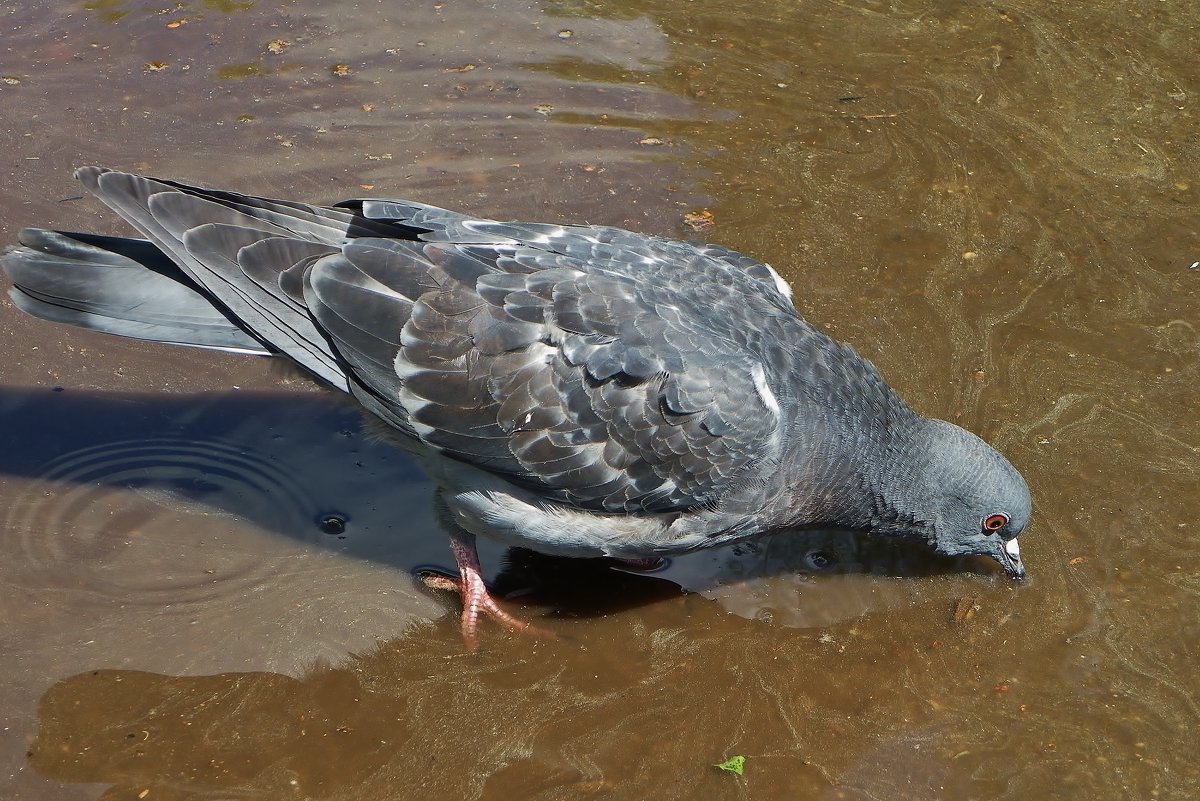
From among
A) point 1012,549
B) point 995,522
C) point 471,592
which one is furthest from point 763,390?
point 471,592

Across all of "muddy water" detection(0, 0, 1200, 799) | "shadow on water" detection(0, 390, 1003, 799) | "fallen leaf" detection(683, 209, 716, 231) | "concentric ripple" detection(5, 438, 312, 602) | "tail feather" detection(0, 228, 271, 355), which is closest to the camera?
"shadow on water" detection(0, 390, 1003, 799)

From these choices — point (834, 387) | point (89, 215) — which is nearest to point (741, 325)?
point (834, 387)

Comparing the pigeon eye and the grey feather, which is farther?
the pigeon eye

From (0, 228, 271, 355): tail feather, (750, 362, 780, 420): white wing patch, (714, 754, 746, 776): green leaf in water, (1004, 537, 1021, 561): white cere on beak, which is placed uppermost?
(0, 228, 271, 355): tail feather

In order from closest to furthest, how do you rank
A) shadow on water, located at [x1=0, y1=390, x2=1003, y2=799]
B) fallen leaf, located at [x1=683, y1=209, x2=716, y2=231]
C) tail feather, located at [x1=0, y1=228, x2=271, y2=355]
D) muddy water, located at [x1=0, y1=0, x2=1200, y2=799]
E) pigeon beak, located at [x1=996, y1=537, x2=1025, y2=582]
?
shadow on water, located at [x1=0, y1=390, x2=1003, y2=799] → muddy water, located at [x1=0, y1=0, x2=1200, y2=799] → tail feather, located at [x1=0, y1=228, x2=271, y2=355] → pigeon beak, located at [x1=996, y1=537, x2=1025, y2=582] → fallen leaf, located at [x1=683, y1=209, x2=716, y2=231]

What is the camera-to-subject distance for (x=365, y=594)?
5.01 m

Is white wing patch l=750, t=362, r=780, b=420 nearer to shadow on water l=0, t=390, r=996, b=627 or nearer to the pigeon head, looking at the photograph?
the pigeon head

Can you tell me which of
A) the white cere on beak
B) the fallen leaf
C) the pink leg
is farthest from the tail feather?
the white cere on beak

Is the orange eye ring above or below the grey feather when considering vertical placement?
below

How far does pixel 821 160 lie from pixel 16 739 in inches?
222

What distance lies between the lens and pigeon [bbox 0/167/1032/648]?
4699 mm

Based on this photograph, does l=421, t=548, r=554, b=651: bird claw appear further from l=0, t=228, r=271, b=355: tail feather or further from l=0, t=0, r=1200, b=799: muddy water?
l=0, t=228, r=271, b=355: tail feather

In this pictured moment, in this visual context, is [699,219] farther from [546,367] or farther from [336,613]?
[336,613]

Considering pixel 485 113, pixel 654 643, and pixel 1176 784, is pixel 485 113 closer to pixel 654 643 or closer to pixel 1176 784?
pixel 654 643
